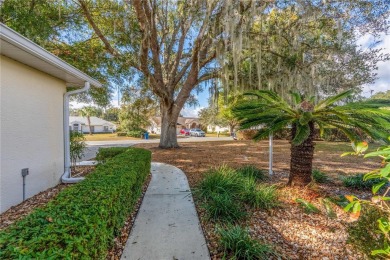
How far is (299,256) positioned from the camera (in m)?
2.53

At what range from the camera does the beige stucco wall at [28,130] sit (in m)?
3.43

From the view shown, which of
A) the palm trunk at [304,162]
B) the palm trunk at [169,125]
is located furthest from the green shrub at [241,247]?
the palm trunk at [169,125]

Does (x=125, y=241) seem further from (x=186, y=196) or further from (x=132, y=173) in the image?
(x=186, y=196)

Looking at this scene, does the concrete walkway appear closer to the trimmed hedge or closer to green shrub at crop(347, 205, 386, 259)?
the trimmed hedge

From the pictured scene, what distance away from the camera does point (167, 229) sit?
3.05 meters

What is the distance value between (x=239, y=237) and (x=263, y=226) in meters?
0.82

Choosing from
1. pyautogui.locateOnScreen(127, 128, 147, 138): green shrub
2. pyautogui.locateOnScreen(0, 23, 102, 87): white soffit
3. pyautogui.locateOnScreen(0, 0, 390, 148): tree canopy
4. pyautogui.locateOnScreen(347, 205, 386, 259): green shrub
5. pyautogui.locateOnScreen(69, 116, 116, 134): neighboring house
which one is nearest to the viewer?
pyautogui.locateOnScreen(347, 205, 386, 259): green shrub

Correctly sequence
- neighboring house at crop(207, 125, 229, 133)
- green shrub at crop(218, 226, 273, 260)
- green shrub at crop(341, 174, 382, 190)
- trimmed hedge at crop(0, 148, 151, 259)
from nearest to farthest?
trimmed hedge at crop(0, 148, 151, 259)
green shrub at crop(218, 226, 273, 260)
green shrub at crop(341, 174, 382, 190)
neighboring house at crop(207, 125, 229, 133)

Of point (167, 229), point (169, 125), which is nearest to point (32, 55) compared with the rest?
point (167, 229)

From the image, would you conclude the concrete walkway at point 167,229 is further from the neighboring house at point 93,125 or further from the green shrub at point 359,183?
the neighboring house at point 93,125

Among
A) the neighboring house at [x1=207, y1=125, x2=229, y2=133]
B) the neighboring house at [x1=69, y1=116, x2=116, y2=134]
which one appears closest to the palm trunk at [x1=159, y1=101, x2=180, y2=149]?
the neighboring house at [x1=207, y1=125, x2=229, y2=133]

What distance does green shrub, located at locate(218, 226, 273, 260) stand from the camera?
2363 millimetres

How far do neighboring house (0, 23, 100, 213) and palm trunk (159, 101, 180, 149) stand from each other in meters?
6.52

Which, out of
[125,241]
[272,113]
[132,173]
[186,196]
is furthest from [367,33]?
[125,241]
